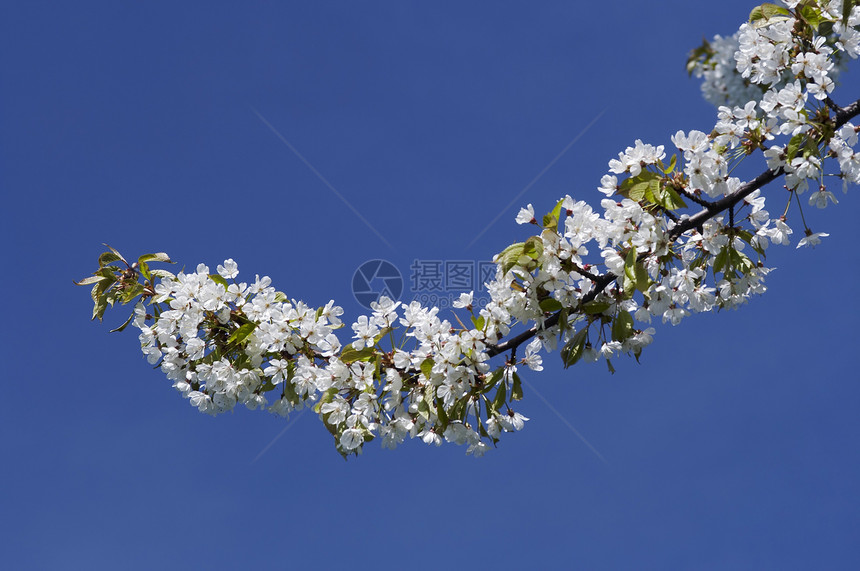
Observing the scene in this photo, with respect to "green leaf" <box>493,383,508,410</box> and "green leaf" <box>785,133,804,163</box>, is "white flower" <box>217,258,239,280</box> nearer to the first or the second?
"green leaf" <box>493,383,508,410</box>

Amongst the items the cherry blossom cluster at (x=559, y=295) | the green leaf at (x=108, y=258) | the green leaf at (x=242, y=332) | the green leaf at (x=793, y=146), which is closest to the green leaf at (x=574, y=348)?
the cherry blossom cluster at (x=559, y=295)

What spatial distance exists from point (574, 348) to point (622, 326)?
36cm

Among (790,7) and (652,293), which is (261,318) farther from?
(790,7)

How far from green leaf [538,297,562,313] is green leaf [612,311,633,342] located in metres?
0.40

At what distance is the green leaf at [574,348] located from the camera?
178 inches

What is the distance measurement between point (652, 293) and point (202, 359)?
3.31 meters

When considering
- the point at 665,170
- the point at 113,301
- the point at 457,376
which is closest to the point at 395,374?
the point at 457,376

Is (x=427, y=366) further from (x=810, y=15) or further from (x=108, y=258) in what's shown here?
(x=810, y=15)

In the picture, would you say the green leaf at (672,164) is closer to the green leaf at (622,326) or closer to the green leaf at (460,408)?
the green leaf at (622,326)

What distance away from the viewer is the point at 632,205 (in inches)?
160

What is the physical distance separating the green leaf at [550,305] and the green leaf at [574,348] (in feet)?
1.06

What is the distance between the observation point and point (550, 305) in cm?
430

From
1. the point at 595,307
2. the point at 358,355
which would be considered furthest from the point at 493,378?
the point at 358,355

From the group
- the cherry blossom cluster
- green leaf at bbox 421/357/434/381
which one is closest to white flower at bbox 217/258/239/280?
the cherry blossom cluster
